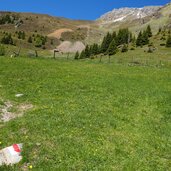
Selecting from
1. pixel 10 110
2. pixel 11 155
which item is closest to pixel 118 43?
pixel 10 110

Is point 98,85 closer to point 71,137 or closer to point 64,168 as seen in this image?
point 71,137

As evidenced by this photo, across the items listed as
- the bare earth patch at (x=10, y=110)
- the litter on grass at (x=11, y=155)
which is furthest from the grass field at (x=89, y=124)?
the bare earth patch at (x=10, y=110)

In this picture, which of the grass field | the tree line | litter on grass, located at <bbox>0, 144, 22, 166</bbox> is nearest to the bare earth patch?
the grass field

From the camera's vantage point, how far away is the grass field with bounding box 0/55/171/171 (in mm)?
21516

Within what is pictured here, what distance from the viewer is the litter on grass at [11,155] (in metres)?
20.5

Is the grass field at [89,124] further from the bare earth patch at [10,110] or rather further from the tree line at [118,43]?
the tree line at [118,43]

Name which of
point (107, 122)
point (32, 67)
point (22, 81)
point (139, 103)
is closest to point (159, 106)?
point (139, 103)

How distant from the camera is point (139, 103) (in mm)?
34219

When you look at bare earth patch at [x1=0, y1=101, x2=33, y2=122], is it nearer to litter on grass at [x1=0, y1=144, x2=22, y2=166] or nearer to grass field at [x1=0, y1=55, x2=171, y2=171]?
grass field at [x1=0, y1=55, x2=171, y2=171]

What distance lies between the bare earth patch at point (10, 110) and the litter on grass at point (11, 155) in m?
5.90

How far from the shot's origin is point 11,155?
20.9 meters

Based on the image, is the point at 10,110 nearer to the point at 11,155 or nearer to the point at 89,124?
the point at 89,124

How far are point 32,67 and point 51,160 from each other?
32.1 metres

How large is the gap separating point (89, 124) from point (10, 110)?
6805 millimetres
